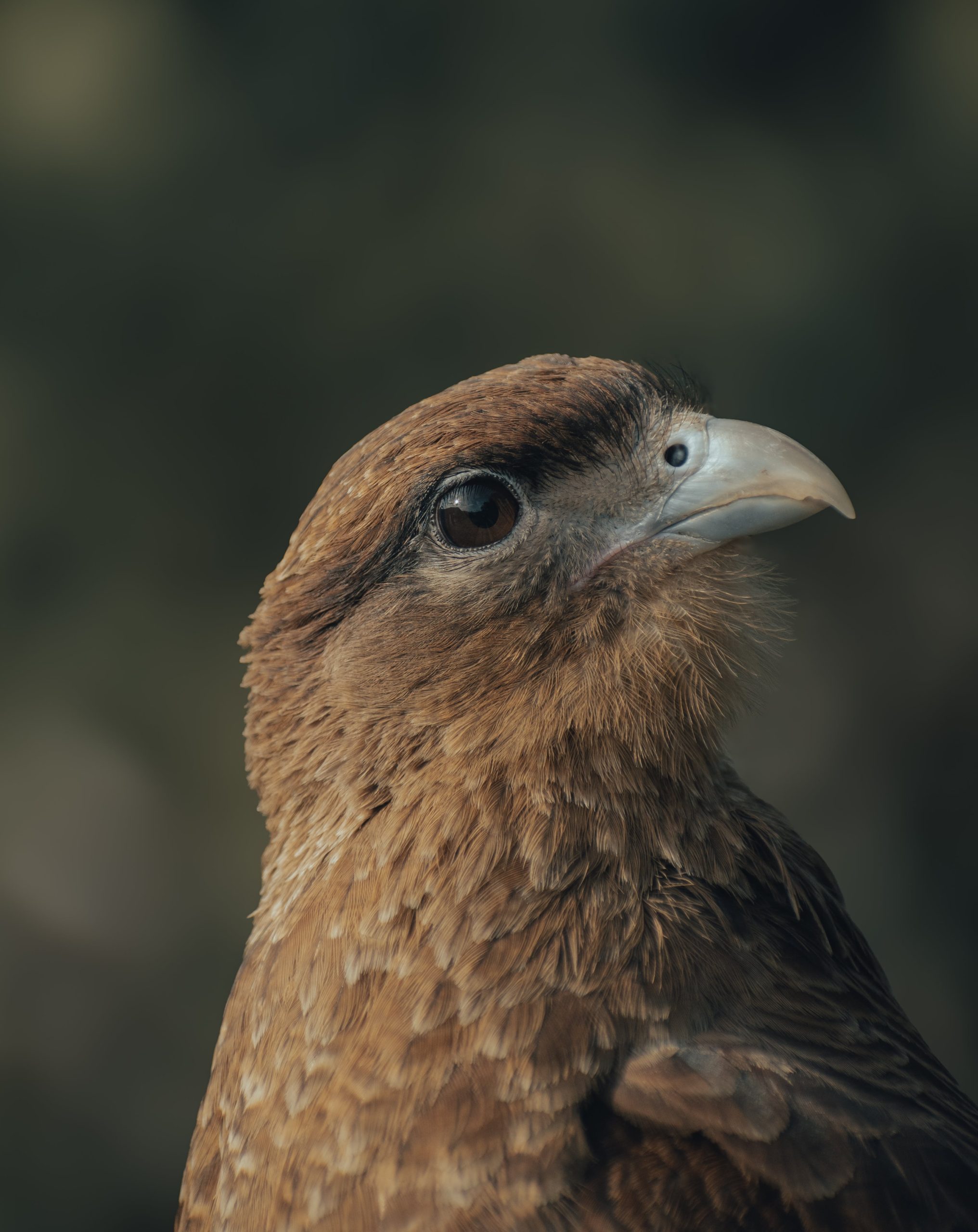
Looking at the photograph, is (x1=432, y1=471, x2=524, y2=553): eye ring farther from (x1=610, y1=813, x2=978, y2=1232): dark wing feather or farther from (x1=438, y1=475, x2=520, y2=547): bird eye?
(x1=610, y1=813, x2=978, y2=1232): dark wing feather

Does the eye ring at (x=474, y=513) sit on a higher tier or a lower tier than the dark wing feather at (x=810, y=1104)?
higher

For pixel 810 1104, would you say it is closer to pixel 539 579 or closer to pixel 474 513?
pixel 539 579

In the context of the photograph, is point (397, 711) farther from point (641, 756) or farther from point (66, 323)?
point (66, 323)

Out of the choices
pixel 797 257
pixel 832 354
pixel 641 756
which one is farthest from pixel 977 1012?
pixel 641 756

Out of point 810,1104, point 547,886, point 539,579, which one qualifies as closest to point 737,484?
point 539,579

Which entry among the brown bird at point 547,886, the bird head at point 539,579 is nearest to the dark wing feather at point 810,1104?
the brown bird at point 547,886

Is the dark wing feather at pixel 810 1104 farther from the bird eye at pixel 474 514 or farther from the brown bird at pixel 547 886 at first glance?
the bird eye at pixel 474 514
